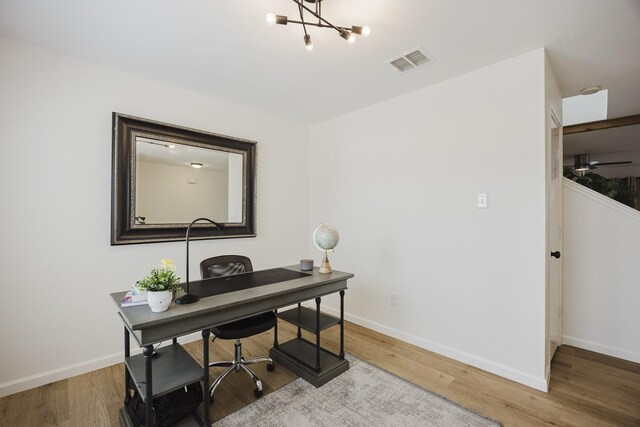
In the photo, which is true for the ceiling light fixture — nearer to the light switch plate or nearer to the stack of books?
the light switch plate

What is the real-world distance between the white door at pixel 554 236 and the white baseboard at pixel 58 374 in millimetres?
3550

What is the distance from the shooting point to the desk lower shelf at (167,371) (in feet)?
4.98

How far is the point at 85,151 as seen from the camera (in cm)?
235

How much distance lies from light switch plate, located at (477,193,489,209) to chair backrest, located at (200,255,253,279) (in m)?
2.10

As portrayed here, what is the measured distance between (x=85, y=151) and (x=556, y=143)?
162 inches

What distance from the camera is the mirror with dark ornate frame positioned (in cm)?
250

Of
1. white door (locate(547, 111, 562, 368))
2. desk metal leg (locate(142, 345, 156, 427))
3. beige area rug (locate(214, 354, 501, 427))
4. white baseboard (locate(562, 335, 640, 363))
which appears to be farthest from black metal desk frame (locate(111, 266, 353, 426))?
white baseboard (locate(562, 335, 640, 363))

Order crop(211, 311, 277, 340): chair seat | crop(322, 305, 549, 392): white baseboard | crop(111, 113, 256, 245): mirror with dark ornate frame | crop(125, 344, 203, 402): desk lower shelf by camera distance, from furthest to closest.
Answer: crop(111, 113, 256, 245): mirror with dark ornate frame → crop(322, 305, 549, 392): white baseboard → crop(211, 311, 277, 340): chair seat → crop(125, 344, 203, 402): desk lower shelf

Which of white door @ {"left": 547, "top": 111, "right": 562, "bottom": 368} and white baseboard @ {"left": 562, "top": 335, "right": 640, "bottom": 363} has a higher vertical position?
white door @ {"left": 547, "top": 111, "right": 562, "bottom": 368}

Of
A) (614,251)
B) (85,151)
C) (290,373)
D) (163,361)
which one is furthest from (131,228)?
(614,251)

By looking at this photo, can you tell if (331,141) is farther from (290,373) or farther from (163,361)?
(163,361)

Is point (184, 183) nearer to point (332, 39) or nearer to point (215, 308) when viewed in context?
point (215, 308)

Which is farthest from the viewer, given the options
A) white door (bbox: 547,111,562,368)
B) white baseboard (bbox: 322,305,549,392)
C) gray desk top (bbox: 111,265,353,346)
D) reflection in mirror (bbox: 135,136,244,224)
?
reflection in mirror (bbox: 135,136,244,224)

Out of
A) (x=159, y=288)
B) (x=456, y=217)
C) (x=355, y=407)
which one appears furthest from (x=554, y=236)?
(x=159, y=288)
